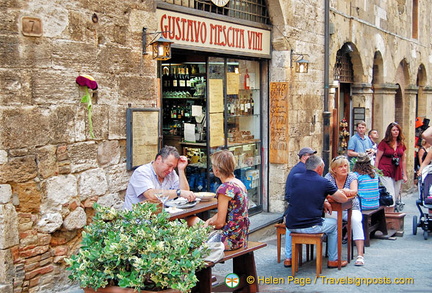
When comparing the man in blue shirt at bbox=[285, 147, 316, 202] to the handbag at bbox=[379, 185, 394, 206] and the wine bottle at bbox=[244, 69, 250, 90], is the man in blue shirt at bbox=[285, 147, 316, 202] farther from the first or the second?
the wine bottle at bbox=[244, 69, 250, 90]

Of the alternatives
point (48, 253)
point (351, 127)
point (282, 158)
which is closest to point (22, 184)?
point (48, 253)

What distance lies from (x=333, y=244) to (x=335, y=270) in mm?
304

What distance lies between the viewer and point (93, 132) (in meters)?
6.29

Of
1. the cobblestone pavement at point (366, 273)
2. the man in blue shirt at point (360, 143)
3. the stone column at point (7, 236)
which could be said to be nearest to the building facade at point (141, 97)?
the stone column at point (7, 236)

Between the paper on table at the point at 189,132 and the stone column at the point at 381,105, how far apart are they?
8132 mm

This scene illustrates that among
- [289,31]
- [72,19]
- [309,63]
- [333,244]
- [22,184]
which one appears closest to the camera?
[22,184]

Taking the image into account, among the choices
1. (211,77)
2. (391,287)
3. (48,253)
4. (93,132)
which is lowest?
(391,287)

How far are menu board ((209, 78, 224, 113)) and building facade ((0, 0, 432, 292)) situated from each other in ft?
0.09

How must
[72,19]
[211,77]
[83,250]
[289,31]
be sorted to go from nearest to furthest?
[83,250] < [72,19] < [211,77] < [289,31]

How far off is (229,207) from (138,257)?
4.32 ft

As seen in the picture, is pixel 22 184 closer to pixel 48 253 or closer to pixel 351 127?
pixel 48 253

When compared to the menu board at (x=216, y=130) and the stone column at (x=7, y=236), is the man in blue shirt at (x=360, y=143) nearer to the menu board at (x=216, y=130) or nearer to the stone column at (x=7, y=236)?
the menu board at (x=216, y=130)

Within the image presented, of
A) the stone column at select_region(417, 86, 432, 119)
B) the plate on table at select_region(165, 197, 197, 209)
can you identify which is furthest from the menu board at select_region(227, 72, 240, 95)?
the stone column at select_region(417, 86, 432, 119)

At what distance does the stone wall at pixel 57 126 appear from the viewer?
5391 mm
